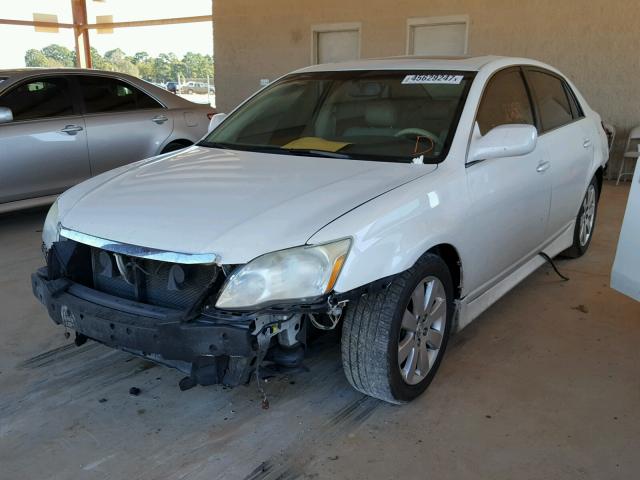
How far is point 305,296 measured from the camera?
2072 millimetres

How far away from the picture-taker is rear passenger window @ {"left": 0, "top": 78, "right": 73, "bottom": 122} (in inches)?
206

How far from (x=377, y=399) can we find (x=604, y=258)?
9.30ft

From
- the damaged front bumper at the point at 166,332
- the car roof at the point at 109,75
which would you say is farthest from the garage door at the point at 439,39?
the damaged front bumper at the point at 166,332

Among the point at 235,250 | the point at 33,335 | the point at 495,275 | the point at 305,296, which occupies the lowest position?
the point at 33,335

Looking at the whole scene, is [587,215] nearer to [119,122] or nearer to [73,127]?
[119,122]

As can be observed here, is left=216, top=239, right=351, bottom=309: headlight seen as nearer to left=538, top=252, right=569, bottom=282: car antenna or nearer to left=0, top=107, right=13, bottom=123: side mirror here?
left=538, top=252, right=569, bottom=282: car antenna

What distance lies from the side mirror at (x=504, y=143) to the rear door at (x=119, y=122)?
4.07 meters

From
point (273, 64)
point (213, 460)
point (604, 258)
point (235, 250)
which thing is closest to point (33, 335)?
point (213, 460)

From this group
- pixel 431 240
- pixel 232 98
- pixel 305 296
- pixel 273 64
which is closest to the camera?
pixel 305 296

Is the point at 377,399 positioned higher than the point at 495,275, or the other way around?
the point at 495,275

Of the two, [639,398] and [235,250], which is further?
[639,398]

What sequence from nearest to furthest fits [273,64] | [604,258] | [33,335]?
1. [33,335]
2. [604,258]
3. [273,64]

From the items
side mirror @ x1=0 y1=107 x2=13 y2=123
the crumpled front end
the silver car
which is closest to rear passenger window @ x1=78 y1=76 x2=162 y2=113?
the silver car

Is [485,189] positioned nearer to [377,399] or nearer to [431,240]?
[431,240]
